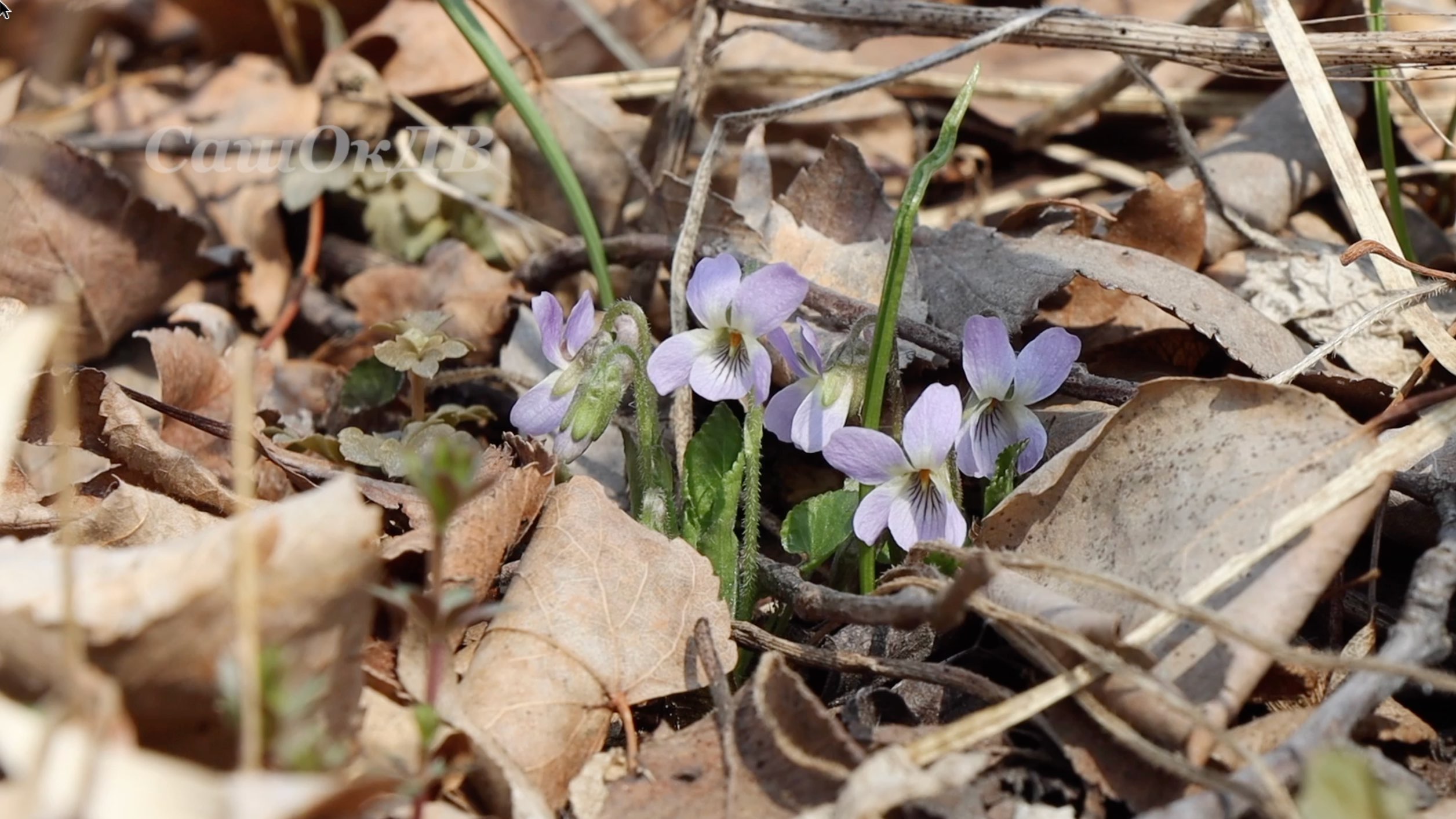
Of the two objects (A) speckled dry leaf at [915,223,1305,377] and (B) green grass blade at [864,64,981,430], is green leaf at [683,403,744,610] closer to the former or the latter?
(B) green grass blade at [864,64,981,430]

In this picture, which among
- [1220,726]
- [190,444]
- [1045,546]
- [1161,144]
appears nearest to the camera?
[1220,726]

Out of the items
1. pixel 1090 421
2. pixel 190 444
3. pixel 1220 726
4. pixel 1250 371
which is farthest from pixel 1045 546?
pixel 190 444

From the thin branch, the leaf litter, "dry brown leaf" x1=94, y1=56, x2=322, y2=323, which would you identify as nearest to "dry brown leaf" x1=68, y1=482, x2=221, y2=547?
the leaf litter

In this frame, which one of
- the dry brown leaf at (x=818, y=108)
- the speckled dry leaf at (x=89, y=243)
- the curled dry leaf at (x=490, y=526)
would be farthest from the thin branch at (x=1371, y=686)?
the speckled dry leaf at (x=89, y=243)

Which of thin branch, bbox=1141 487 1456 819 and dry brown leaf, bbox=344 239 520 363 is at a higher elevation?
thin branch, bbox=1141 487 1456 819

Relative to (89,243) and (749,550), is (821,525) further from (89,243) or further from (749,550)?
(89,243)

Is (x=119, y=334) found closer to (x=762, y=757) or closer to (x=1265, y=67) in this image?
(x=762, y=757)
